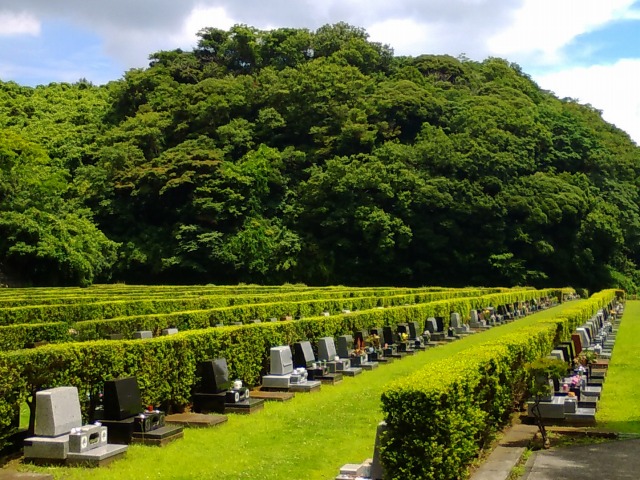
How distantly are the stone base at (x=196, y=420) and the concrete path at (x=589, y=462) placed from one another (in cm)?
476

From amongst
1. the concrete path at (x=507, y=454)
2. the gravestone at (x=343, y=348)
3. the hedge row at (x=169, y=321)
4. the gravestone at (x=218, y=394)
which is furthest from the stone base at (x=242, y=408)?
the hedge row at (x=169, y=321)

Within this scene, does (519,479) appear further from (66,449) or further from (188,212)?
(188,212)

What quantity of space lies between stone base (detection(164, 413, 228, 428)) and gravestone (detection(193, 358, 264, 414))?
549 millimetres

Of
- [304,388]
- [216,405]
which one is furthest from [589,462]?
[304,388]

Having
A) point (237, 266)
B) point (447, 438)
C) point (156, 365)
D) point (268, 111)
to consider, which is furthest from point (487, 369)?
point (268, 111)

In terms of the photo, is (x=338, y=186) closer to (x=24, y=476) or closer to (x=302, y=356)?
(x=302, y=356)

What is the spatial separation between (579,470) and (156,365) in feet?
21.1

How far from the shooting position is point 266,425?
1063cm

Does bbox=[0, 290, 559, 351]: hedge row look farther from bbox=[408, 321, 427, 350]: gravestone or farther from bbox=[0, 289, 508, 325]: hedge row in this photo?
bbox=[0, 289, 508, 325]: hedge row

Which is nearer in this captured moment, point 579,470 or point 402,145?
point 579,470

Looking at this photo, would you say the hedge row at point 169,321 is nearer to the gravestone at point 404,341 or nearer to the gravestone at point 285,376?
the gravestone at point 404,341

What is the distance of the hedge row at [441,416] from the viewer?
670 cm

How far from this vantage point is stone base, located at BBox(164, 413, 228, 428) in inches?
413

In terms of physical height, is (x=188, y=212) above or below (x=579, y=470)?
above
